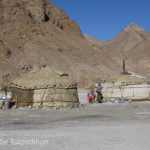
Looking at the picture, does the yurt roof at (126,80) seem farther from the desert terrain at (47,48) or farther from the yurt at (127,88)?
the desert terrain at (47,48)

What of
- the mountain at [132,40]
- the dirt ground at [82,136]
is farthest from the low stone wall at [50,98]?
the mountain at [132,40]

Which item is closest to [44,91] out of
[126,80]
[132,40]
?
[126,80]

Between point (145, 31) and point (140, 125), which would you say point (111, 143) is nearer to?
point (140, 125)

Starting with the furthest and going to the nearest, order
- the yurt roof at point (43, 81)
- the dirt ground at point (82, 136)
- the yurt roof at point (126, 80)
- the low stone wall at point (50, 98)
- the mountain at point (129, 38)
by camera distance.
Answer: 1. the mountain at point (129, 38)
2. the yurt roof at point (126, 80)
3. the yurt roof at point (43, 81)
4. the low stone wall at point (50, 98)
5. the dirt ground at point (82, 136)

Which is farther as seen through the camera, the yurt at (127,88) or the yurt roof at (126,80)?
the yurt roof at (126,80)

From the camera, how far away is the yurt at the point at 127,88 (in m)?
20.0

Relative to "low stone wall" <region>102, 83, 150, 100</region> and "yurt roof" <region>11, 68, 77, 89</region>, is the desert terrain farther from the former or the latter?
"yurt roof" <region>11, 68, 77, 89</region>

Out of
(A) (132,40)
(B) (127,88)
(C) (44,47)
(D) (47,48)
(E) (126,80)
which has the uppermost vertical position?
(A) (132,40)

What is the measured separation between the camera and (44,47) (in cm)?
5862

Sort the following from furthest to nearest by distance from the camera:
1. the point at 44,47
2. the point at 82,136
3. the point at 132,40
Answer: the point at 132,40 < the point at 44,47 < the point at 82,136

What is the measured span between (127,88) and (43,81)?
7201 millimetres

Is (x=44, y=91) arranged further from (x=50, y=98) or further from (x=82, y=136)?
(x=82, y=136)

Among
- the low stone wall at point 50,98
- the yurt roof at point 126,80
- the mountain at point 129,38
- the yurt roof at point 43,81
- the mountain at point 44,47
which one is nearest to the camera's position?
the low stone wall at point 50,98

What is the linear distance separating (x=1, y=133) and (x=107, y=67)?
55467mm
